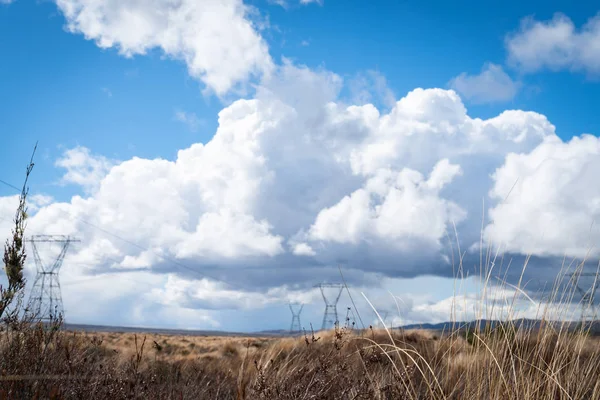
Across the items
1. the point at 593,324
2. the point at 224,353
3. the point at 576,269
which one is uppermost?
the point at 576,269

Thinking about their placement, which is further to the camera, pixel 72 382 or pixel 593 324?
pixel 593 324

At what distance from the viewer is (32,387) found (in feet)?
17.5

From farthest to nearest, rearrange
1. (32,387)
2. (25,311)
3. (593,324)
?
(25,311)
(593,324)
(32,387)

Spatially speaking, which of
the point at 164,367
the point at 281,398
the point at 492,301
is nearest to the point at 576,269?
the point at 492,301

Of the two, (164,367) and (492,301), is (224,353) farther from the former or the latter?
(492,301)

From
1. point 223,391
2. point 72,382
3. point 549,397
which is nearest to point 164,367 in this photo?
point 223,391

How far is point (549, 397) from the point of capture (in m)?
4.66

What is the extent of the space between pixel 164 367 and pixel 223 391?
3.99 m

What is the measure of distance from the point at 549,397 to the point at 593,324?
2.35 meters

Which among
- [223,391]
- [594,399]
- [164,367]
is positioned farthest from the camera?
[164,367]

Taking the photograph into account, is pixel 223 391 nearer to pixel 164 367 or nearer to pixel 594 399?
pixel 164 367

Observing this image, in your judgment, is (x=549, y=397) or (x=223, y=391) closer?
(x=549, y=397)

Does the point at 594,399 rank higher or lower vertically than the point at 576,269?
lower

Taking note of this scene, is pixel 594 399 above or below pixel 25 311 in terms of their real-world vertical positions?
below
